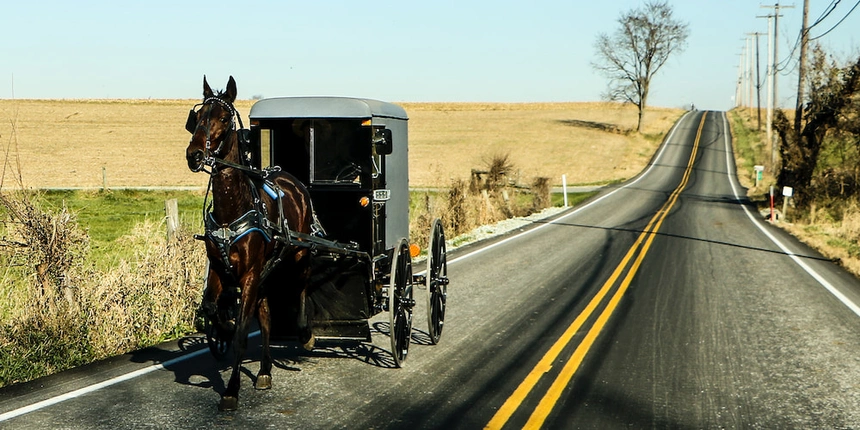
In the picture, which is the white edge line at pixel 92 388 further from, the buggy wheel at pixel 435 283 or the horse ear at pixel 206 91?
the horse ear at pixel 206 91

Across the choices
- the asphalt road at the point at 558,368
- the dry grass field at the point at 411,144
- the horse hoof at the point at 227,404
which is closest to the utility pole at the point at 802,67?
the dry grass field at the point at 411,144

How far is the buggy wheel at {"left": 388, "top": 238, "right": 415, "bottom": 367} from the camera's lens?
7.48 meters

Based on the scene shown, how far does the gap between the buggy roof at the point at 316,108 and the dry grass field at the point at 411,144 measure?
20.4 m

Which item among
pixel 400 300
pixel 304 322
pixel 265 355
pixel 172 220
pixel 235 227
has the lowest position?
pixel 265 355

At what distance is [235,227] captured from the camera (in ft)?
20.7

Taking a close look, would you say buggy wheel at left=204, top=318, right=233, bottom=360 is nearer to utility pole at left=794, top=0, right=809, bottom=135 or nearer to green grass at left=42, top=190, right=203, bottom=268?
green grass at left=42, top=190, right=203, bottom=268

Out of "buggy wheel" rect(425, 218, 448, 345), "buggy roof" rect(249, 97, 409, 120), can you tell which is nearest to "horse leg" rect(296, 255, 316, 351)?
"buggy wheel" rect(425, 218, 448, 345)

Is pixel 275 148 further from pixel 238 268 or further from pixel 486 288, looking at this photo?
pixel 486 288

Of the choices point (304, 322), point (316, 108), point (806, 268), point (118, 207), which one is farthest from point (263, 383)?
point (118, 207)

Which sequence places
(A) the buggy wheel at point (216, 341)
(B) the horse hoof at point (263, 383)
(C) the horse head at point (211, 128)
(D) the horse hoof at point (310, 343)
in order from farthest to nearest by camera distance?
(D) the horse hoof at point (310, 343), (A) the buggy wheel at point (216, 341), (B) the horse hoof at point (263, 383), (C) the horse head at point (211, 128)

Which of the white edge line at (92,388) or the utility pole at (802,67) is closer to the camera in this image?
the white edge line at (92,388)

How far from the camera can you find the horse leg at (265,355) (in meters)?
6.86

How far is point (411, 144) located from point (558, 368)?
63227mm

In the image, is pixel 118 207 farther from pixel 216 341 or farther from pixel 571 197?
pixel 216 341
